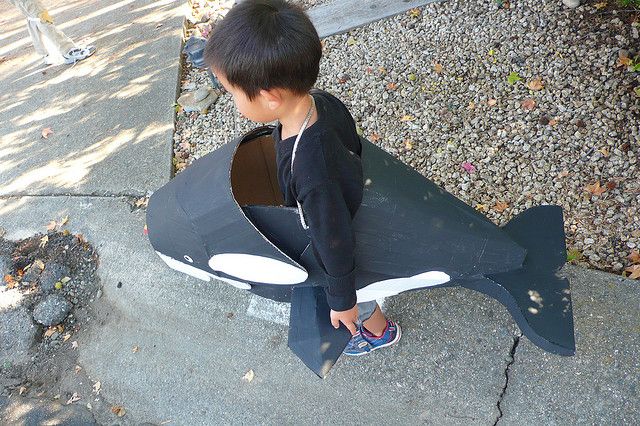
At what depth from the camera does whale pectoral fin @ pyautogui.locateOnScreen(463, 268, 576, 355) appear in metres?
1.78

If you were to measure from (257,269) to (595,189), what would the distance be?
1.85 meters

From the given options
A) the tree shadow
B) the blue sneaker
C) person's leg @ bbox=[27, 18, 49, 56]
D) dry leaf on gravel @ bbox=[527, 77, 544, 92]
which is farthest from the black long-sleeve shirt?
person's leg @ bbox=[27, 18, 49, 56]

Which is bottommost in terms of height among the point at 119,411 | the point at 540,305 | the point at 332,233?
the point at 119,411

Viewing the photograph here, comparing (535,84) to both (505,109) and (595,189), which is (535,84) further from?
(595,189)

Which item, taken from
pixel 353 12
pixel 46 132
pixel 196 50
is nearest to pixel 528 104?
pixel 353 12

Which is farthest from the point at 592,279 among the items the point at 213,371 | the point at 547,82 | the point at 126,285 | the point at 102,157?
the point at 102,157

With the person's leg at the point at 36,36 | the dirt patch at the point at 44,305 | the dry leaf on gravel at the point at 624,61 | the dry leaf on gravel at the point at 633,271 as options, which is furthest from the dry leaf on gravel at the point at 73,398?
the dry leaf on gravel at the point at 624,61

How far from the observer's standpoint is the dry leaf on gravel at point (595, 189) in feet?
8.92

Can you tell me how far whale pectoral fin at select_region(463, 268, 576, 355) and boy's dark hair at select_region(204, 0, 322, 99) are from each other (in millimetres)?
1024

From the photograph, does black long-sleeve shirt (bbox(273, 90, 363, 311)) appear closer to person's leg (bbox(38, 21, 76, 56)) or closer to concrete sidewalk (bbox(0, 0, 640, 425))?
concrete sidewalk (bbox(0, 0, 640, 425))

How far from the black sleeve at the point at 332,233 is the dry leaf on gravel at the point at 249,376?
101 cm

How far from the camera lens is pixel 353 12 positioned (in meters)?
4.08

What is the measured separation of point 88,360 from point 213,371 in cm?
72

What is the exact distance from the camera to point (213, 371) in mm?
2605
